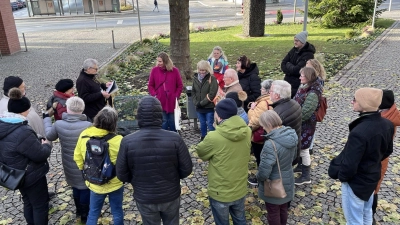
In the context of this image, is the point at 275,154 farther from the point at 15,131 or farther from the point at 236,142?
the point at 15,131

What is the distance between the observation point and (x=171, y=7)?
9422mm

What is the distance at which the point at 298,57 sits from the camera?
599cm

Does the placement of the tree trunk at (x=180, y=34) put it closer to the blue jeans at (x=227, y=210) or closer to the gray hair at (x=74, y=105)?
the gray hair at (x=74, y=105)

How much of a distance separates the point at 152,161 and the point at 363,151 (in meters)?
2.01

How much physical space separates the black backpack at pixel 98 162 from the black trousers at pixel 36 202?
716 mm

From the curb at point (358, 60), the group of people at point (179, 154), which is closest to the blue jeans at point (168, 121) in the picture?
the group of people at point (179, 154)

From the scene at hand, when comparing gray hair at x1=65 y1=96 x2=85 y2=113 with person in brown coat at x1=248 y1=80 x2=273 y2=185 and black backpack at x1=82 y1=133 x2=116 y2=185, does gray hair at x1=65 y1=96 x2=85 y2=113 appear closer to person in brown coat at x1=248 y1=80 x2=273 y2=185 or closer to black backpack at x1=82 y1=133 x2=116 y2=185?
black backpack at x1=82 y1=133 x2=116 y2=185

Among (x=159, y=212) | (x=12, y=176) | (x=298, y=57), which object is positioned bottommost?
(x=159, y=212)

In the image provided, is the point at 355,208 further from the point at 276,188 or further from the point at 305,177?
the point at 305,177

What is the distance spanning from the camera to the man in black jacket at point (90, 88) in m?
4.99

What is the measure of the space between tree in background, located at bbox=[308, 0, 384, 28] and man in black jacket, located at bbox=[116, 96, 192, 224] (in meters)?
19.7

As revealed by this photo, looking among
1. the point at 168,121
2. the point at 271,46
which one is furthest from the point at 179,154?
the point at 271,46

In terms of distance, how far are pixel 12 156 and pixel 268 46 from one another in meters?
14.1

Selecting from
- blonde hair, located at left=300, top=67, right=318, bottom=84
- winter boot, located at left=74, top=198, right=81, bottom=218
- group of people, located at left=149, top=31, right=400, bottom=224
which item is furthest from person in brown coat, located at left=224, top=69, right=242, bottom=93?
winter boot, located at left=74, top=198, right=81, bottom=218
